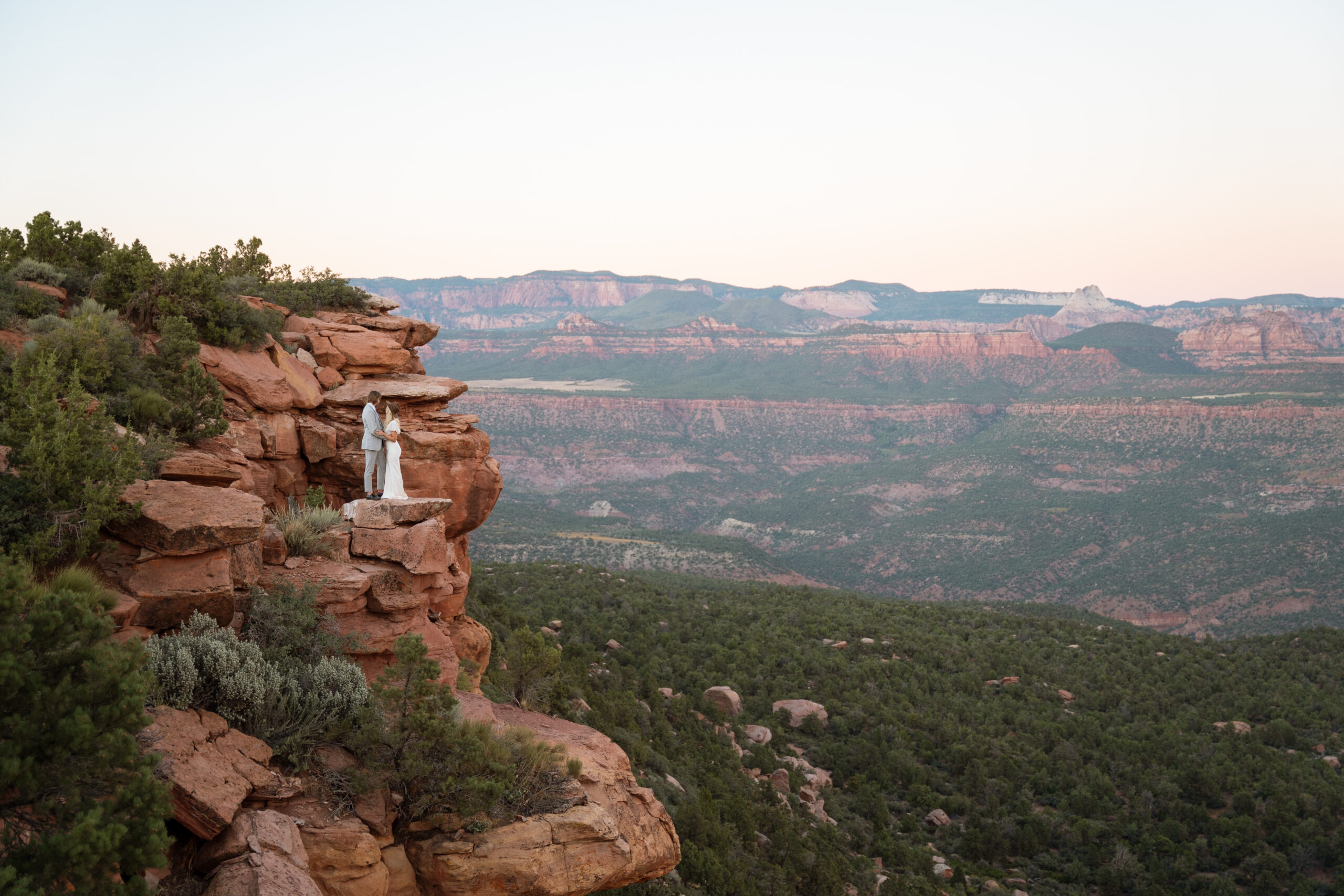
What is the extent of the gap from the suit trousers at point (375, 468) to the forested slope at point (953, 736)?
4.36 metres

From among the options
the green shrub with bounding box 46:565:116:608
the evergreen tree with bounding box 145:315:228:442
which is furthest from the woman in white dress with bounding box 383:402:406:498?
the green shrub with bounding box 46:565:116:608

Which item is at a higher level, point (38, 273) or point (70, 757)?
point (38, 273)

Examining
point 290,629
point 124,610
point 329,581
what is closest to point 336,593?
point 329,581

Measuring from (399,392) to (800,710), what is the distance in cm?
1972

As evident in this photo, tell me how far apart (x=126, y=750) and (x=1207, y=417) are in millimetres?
124769

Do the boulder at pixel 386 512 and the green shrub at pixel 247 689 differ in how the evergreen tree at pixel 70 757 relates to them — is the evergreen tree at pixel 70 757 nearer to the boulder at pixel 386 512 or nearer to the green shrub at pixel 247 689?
the green shrub at pixel 247 689

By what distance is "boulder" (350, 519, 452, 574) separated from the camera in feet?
40.2

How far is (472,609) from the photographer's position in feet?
78.3

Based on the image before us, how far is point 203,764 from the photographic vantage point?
320 inches

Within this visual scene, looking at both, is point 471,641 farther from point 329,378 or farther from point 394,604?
point 329,378

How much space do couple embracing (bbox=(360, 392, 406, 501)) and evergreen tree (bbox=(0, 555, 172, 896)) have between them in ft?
20.9

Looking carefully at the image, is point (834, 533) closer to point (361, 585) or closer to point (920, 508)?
point (920, 508)

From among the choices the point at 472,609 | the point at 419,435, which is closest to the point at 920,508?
the point at 472,609

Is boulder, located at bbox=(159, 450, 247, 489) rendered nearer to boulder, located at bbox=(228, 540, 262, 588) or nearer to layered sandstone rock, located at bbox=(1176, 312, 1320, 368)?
boulder, located at bbox=(228, 540, 262, 588)
